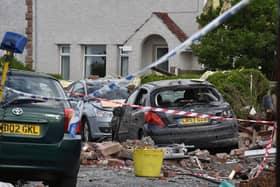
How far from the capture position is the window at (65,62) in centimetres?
3291

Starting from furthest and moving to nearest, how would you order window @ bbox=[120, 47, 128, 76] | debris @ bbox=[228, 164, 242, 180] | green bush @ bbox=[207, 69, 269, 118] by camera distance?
window @ bbox=[120, 47, 128, 76] → green bush @ bbox=[207, 69, 269, 118] → debris @ bbox=[228, 164, 242, 180]

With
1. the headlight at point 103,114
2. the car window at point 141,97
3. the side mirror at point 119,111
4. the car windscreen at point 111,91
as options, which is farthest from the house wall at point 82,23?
the car window at point 141,97

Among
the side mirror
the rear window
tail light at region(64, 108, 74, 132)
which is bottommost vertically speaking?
the side mirror

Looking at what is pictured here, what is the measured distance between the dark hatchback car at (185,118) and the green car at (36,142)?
Answer: 4963 mm

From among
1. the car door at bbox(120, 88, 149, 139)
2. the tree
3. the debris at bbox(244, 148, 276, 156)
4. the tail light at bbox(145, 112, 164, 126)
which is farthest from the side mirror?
the tree

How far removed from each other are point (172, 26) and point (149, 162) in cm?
1799

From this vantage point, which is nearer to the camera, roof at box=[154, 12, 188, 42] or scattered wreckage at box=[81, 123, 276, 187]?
scattered wreckage at box=[81, 123, 276, 187]

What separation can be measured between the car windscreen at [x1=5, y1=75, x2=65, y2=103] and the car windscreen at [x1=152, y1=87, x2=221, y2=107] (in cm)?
473

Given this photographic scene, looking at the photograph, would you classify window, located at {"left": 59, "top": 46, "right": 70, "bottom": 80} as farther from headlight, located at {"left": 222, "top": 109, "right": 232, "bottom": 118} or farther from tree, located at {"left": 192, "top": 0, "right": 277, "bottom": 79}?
headlight, located at {"left": 222, "top": 109, "right": 232, "bottom": 118}

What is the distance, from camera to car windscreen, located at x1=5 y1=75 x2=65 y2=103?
9421 millimetres

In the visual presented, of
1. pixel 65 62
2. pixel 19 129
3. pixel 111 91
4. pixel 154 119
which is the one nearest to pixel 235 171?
pixel 154 119

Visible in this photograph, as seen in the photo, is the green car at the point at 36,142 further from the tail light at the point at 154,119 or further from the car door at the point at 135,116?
the car door at the point at 135,116

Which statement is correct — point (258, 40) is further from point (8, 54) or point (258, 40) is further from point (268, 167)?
point (8, 54)

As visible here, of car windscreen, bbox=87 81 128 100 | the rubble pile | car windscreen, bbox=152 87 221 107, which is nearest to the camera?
the rubble pile
